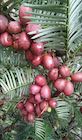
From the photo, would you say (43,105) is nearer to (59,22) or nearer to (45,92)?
(45,92)

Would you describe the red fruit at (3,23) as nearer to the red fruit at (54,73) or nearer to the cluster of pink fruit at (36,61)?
the cluster of pink fruit at (36,61)

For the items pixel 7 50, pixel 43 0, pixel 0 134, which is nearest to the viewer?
pixel 43 0

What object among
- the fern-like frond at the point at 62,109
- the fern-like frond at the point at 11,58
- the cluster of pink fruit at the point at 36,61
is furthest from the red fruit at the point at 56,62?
the fern-like frond at the point at 62,109

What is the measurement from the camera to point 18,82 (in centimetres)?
74

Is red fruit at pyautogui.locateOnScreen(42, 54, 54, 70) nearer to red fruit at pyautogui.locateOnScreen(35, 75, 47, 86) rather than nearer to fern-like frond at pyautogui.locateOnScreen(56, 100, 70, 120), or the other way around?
red fruit at pyautogui.locateOnScreen(35, 75, 47, 86)

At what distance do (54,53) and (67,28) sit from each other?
10cm

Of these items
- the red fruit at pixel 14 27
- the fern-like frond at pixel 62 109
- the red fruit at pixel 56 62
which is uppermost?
the red fruit at pixel 14 27

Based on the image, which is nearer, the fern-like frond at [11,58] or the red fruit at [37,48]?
the red fruit at [37,48]

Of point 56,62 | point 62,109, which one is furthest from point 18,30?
point 62,109

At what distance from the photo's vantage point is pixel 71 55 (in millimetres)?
607

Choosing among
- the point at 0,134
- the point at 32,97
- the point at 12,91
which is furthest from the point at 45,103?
the point at 0,134

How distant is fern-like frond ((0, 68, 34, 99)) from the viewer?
72cm

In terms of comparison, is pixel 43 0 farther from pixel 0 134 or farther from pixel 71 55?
pixel 0 134

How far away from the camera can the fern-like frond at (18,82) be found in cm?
72
